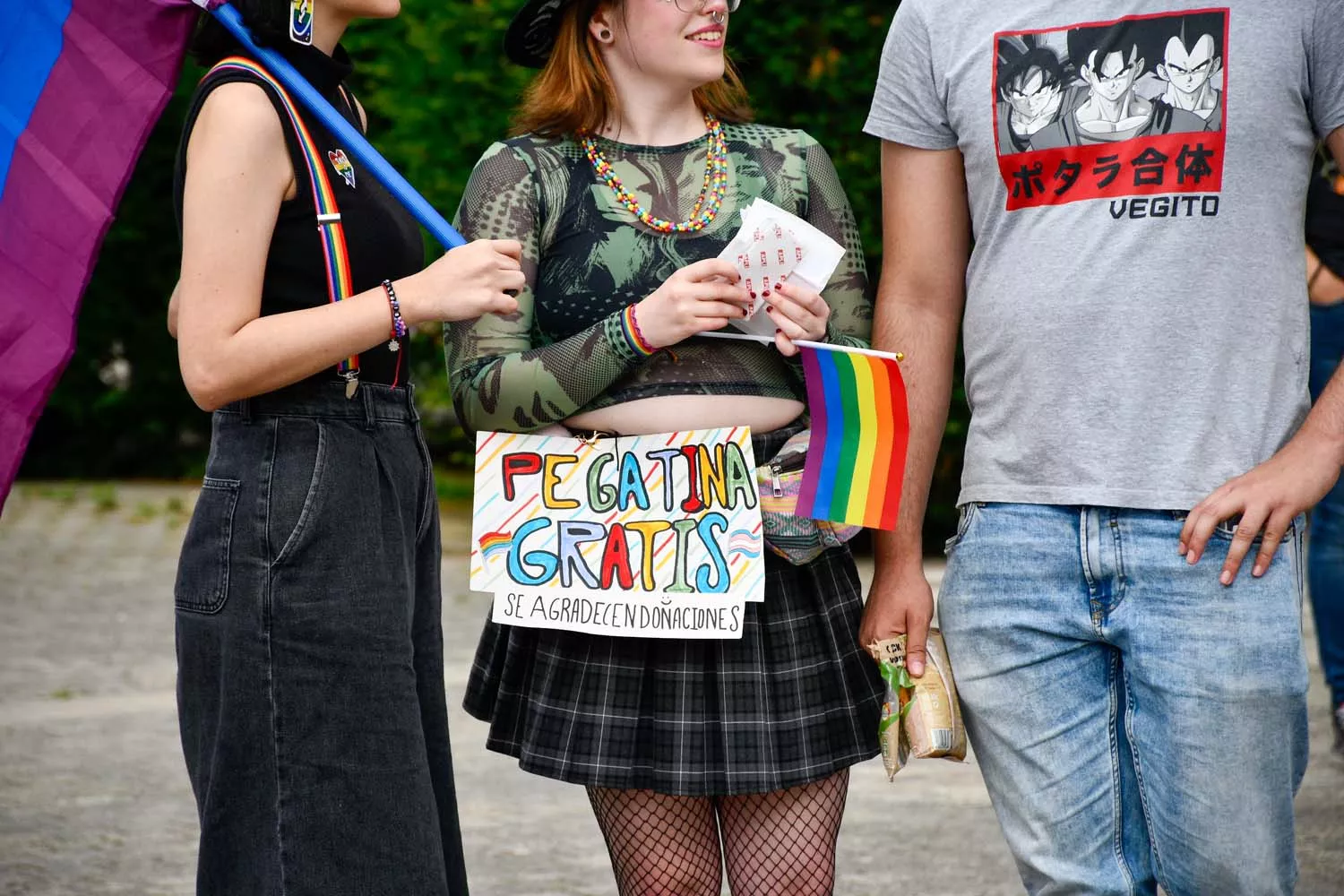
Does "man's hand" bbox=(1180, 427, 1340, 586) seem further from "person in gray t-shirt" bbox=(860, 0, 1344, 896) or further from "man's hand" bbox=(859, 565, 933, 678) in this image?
"man's hand" bbox=(859, 565, 933, 678)

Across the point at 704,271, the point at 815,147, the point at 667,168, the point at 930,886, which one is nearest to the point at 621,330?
the point at 704,271

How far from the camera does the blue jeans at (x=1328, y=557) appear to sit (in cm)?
516

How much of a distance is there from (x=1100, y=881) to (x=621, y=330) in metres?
1.14

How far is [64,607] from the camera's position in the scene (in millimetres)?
8531

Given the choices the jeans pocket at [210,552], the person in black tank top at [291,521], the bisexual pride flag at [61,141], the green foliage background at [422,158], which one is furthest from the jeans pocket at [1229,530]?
the green foliage background at [422,158]

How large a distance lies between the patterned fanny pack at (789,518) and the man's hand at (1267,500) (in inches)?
22.2

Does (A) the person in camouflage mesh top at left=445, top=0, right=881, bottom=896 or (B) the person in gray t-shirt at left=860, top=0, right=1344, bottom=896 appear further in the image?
(A) the person in camouflage mesh top at left=445, top=0, right=881, bottom=896

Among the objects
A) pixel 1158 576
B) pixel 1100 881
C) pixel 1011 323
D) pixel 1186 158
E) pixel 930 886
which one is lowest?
pixel 930 886

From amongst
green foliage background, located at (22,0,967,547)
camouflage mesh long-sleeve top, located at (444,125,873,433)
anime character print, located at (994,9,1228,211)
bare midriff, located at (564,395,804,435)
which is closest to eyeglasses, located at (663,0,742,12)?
camouflage mesh long-sleeve top, located at (444,125,873,433)

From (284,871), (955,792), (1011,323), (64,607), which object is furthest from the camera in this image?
(64,607)

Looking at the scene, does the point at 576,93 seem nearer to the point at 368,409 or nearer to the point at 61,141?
the point at 368,409

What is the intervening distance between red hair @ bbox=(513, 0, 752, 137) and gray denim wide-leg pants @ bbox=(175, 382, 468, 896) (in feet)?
2.12

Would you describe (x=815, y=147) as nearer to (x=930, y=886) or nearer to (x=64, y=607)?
(x=930, y=886)

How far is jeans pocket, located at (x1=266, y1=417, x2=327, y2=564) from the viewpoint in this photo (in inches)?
94.8
